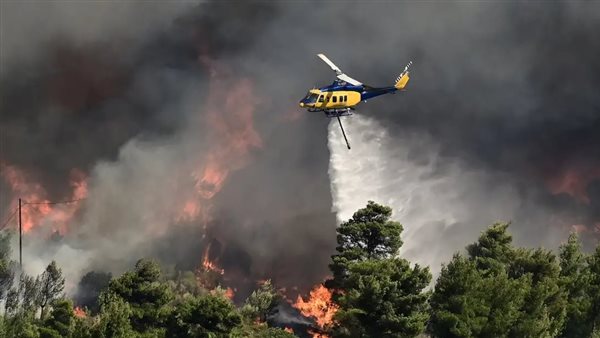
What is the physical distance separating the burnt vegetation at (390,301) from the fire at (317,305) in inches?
833

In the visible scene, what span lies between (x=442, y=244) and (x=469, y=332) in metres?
67.4

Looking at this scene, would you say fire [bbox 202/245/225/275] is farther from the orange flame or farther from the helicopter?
the helicopter

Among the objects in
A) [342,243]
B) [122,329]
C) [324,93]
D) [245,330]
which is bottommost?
[122,329]

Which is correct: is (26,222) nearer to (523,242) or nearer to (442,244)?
(442,244)

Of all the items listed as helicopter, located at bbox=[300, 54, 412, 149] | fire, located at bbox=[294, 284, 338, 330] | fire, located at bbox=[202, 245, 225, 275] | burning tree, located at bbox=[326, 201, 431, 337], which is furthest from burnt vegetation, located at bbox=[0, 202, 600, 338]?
fire, located at bbox=[202, 245, 225, 275]

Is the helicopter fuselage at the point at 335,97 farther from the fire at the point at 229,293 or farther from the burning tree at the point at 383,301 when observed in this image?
the fire at the point at 229,293

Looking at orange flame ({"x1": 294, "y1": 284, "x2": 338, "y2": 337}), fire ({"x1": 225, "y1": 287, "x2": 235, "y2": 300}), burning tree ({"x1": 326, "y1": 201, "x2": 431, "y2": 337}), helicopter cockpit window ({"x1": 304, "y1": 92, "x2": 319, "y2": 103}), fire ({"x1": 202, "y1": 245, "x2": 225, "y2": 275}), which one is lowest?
burning tree ({"x1": 326, "y1": 201, "x2": 431, "y2": 337})

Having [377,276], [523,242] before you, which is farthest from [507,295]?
[523,242]

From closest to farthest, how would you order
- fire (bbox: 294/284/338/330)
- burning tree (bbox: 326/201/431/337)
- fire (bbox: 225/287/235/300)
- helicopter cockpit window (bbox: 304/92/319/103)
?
burning tree (bbox: 326/201/431/337) → helicopter cockpit window (bbox: 304/92/319/103) → fire (bbox: 294/284/338/330) → fire (bbox: 225/287/235/300)

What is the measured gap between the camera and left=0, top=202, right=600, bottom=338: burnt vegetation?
7094 centimetres

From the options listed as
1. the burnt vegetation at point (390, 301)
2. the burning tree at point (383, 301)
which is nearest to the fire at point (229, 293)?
the burnt vegetation at point (390, 301)

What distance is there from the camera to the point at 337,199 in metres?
126

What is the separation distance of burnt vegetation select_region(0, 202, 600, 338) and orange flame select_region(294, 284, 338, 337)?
2115cm

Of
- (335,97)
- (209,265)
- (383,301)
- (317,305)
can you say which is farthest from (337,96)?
(209,265)
